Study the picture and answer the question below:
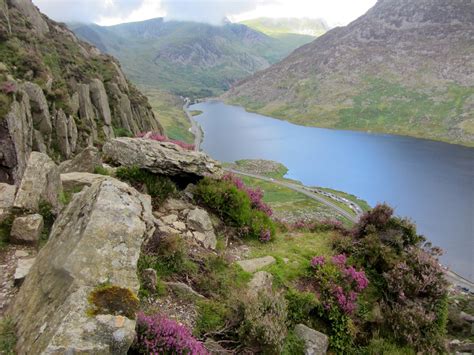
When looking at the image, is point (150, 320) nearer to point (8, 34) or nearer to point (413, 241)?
point (413, 241)

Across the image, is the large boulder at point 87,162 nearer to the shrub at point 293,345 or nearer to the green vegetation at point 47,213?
the green vegetation at point 47,213

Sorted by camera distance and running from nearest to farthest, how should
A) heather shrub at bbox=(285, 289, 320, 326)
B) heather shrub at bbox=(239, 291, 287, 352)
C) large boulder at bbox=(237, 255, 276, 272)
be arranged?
1. heather shrub at bbox=(239, 291, 287, 352)
2. heather shrub at bbox=(285, 289, 320, 326)
3. large boulder at bbox=(237, 255, 276, 272)

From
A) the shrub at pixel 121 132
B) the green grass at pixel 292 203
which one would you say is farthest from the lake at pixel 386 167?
the shrub at pixel 121 132

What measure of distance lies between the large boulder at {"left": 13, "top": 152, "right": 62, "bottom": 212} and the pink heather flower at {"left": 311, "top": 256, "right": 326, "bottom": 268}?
1000 cm

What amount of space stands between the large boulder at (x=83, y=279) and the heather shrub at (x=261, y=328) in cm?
382

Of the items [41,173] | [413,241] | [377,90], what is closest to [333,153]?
[377,90]

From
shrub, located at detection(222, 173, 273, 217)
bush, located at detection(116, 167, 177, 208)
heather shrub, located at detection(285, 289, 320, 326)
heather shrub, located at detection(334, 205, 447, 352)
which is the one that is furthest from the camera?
shrub, located at detection(222, 173, 273, 217)

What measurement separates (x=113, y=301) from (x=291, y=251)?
35.8 ft

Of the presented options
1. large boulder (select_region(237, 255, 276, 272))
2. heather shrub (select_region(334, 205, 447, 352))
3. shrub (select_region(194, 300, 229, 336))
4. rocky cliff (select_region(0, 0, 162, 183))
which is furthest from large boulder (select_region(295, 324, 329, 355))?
rocky cliff (select_region(0, 0, 162, 183))

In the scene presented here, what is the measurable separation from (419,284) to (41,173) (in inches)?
578

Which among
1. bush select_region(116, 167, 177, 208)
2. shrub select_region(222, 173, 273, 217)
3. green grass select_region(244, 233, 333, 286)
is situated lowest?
green grass select_region(244, 233, 333, 286)

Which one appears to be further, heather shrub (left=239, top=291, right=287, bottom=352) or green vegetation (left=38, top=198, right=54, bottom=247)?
green vegetation (left=38, top=198, right=54, bottom=247)

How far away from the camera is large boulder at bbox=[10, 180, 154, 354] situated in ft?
18.6

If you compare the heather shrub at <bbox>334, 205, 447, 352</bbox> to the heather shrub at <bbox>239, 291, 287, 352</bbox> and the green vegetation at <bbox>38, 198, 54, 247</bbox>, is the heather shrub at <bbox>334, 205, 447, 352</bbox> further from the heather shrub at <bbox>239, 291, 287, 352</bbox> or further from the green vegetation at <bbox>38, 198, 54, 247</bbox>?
the green vegetation at <bbox>38, 198, 54, 247</bbox>
